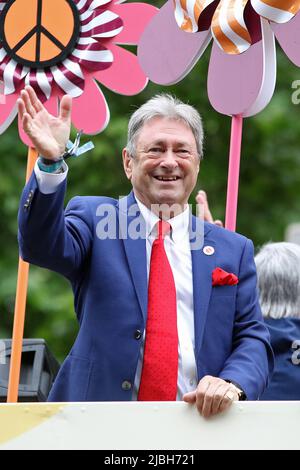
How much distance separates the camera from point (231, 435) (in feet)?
A: 9.21

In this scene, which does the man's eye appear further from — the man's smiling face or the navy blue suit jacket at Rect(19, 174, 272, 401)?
the navy blue suit jacket at Rect(19, 174, 272, 401)

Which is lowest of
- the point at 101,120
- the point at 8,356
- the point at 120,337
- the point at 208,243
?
the point at 8,356

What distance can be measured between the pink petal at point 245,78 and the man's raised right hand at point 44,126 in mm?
881

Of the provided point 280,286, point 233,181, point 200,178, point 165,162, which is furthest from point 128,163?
point 200,178

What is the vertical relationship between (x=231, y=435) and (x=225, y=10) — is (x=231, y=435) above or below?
below

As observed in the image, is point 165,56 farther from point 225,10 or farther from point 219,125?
point 219,125

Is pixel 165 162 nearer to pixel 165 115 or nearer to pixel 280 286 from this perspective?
pixel 165 115

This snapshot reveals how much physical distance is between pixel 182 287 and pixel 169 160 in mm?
382

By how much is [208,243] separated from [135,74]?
788 millimetres

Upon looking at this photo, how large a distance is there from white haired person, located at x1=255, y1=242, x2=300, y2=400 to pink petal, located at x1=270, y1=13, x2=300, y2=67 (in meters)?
0.80

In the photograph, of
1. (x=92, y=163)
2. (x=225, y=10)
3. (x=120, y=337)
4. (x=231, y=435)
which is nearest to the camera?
(x=231, y=435)

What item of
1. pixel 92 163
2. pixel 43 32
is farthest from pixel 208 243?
pixel 92 163

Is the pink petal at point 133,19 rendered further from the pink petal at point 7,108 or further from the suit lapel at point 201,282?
the suit lapel at point 201,282

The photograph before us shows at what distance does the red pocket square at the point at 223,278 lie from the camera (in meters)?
3.30
